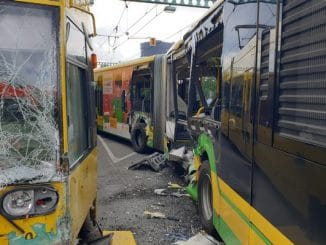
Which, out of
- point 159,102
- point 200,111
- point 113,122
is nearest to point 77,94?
point 200,111

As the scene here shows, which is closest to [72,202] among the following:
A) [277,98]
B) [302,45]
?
[277,98]

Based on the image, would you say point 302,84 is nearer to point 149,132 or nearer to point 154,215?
point 154,215

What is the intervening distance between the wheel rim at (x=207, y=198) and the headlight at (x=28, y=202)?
293cm

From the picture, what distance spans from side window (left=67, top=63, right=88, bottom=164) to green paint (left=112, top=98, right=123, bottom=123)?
11034 millimetres

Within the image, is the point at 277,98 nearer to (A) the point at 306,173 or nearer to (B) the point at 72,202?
(A) the point at 306,173

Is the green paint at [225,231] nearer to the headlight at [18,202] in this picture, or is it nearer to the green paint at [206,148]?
Answer: the green paint at [206,148]

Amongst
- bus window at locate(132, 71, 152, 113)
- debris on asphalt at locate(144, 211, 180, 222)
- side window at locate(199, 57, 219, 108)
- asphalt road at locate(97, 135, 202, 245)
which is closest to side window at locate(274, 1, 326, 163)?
asphalt road at locate(97, 135, 202, 245)

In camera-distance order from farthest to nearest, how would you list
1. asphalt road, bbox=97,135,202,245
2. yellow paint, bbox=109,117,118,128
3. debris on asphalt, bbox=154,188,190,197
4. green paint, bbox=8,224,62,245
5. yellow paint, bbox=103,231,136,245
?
yellow paint, bbox=109,117,118,128, debris on asphalt, bbox=154,188,190,197, asphalt road, bbox=97,135,202,245, yellow paint, bbox=103,231,136,245, green paint, bbox=8,224,62,245

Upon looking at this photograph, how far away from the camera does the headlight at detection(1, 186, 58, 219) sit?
104 inches

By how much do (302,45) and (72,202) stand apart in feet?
5.96

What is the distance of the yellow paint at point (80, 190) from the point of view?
2.94 metres

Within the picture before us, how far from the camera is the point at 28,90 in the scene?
273cm

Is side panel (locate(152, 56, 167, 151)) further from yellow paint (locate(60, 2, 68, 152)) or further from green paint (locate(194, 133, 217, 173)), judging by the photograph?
yellow paint (locate(60, 2, 68, 152))

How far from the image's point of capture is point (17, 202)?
2656mm
